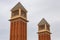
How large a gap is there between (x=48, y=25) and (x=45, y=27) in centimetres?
287

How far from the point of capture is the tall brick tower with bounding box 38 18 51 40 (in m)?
64.4

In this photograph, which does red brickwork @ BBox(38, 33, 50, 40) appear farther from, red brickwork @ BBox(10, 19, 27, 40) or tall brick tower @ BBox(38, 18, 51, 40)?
red brickwork @ BBox(10, 19, 27, 40)

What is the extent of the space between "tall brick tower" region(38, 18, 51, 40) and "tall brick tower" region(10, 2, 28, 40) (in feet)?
49.6

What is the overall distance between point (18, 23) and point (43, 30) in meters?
17.8

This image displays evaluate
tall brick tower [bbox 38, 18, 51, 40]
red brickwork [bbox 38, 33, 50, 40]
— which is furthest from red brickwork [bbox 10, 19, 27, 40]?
red brickwork [bbox 38, 33, 50, 40]

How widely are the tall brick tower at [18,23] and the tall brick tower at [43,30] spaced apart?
15.1m

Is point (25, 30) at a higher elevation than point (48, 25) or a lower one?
lower

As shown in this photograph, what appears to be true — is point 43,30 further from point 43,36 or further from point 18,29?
point 18,29

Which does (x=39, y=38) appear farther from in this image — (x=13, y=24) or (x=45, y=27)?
(x=13, y=24)

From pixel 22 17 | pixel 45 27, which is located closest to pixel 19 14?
pixel 22 17

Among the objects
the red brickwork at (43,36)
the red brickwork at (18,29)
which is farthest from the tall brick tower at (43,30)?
the red brickwork at (18,29)

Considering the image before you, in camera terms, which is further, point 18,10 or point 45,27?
point 45,27

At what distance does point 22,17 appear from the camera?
49.2m

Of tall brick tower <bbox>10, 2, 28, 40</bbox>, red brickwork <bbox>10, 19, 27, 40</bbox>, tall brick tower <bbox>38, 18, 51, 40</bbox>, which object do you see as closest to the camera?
red brickwork <bbox>10, 19, 27, 40</bbox>
